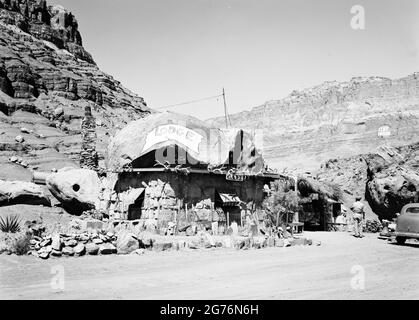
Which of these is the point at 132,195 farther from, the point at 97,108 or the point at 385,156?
the point at 97,108

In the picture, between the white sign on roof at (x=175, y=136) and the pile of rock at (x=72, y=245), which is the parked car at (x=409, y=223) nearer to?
the white sign on roof at (x=175, y=136)

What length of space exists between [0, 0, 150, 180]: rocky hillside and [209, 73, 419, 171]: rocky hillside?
36681mm

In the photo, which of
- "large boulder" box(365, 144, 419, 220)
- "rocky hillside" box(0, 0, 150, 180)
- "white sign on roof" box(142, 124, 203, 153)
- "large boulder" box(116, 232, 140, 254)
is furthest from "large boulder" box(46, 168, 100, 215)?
"large boulder" box(365, 144, 419, 220)

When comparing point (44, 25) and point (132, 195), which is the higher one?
point (44, 25)

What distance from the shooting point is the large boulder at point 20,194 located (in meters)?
20.7

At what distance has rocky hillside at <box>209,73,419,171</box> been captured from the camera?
7988 cm

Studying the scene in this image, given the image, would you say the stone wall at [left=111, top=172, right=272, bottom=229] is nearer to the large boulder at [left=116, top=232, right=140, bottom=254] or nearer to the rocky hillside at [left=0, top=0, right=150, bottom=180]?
the large boulder at [left=116, top=232, right=140, bottom=254]

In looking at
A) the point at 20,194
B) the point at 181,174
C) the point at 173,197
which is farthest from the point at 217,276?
the point at 20,194

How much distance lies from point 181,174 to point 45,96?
67.5 m

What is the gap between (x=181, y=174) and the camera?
54.5 ft

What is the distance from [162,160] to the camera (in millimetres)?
17062

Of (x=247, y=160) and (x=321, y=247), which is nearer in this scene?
(x=321, y=247)
